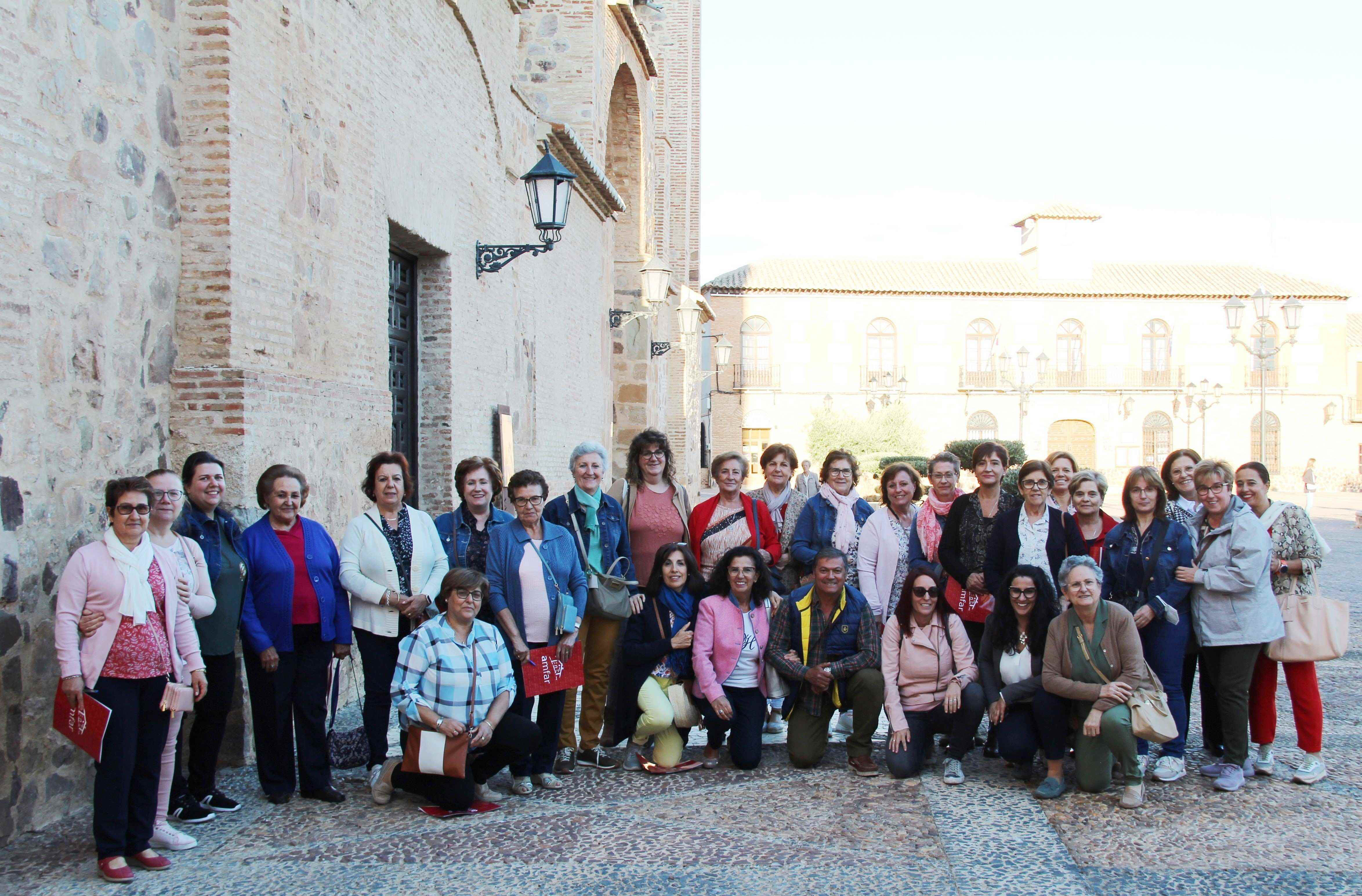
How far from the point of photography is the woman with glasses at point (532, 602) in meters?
5.25

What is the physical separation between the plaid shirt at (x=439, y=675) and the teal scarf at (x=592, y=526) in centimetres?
100

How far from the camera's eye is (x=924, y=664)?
555cm

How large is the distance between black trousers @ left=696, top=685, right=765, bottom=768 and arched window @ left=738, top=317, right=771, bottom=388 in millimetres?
40799

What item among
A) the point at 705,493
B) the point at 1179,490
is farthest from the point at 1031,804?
the point at 705,493

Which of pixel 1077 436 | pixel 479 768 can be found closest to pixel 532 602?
pixel 479 768

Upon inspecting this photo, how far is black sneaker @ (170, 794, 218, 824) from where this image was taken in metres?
4.71

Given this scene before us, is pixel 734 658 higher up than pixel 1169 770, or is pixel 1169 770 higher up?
pixel 734 658

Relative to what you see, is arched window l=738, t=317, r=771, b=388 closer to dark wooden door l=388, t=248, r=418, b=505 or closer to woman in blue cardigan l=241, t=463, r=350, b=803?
dark wooden door l=388, t=248, r=418, b=505

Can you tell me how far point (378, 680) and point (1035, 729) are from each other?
10.1 ft

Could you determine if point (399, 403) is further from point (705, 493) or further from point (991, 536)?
point (705, 493)

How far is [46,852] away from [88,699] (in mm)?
759

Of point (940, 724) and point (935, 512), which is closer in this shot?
point (940, 724)

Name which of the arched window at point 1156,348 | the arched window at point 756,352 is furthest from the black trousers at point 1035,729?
the arched window at point 1156,348

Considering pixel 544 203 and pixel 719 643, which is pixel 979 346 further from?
pixel 719 643
